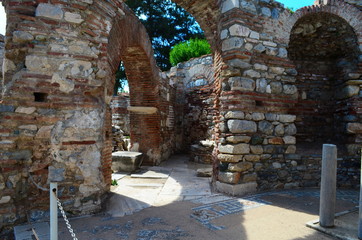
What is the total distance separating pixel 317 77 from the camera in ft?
18.3

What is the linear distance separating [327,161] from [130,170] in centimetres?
452

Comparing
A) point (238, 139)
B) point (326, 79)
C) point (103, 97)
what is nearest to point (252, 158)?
point (238, 139)

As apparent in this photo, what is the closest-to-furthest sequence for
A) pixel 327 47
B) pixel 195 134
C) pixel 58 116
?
pixel 58 116 < pixel 327 47 < pixel 195 134

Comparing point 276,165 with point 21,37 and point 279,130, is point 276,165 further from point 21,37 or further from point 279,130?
point 21,37

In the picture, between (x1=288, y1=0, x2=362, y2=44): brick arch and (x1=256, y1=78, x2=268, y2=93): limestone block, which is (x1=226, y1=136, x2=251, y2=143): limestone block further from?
(x1=288, y1=0, x2=362, y2=44): brick arch

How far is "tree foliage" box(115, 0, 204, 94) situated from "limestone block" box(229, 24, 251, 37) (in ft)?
48.3

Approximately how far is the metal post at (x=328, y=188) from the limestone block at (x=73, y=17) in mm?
3639

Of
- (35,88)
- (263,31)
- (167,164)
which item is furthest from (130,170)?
(263,31)

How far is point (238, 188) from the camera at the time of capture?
153 inches

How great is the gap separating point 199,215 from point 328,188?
1652 millimetres

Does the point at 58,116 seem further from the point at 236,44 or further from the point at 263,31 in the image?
the point at 263,31

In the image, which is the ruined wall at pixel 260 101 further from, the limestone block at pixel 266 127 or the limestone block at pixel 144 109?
the limestone block at pixel 144 109

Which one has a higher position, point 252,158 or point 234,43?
point 234,43

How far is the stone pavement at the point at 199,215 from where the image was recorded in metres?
2.57
